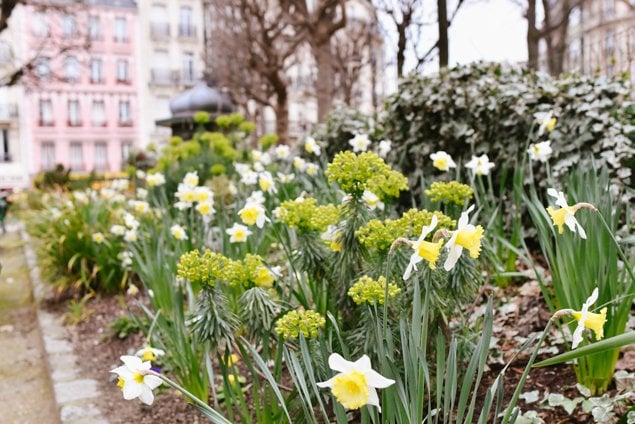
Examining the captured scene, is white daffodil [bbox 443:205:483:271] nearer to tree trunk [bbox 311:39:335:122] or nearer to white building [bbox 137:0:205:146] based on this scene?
tree trunk [bbox 311:39:335:122]

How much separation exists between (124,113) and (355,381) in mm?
34204

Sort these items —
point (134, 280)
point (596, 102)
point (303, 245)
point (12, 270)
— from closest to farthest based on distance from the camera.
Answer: point (303, 245)
point (596, 102)
point (134, 280)
point (12, 270)

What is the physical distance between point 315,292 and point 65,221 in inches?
121

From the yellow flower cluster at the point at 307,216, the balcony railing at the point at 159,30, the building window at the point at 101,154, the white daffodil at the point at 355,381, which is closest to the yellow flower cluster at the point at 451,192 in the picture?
the yellow flower cluster at the point at 307,216

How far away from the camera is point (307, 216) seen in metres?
1.70

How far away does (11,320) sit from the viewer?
3980 millimetres

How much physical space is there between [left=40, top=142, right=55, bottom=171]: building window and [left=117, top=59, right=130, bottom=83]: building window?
17.7ft

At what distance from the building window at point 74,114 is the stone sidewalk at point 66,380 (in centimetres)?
3043

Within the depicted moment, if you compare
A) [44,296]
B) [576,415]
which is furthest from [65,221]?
[576,415]

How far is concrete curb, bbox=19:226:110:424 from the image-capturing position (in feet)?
7.49

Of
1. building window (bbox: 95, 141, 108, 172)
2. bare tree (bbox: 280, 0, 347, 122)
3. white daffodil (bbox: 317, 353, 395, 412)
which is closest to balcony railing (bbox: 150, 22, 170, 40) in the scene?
building window (bbox: 95, 141, 108, 172)

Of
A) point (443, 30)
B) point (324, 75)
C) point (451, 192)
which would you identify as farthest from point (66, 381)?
point (324, 75)

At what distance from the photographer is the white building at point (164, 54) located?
32.7 metres

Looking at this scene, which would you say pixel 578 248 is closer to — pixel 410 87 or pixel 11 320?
pixel 410 87
